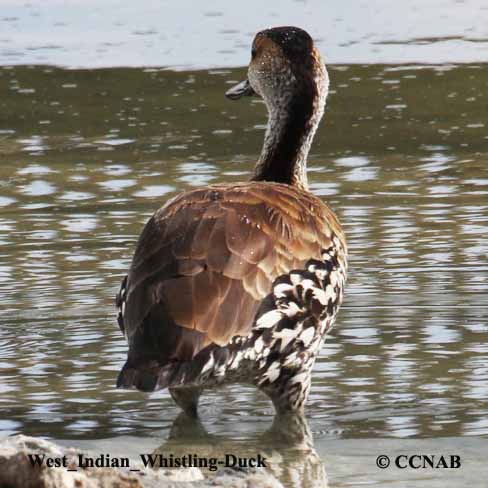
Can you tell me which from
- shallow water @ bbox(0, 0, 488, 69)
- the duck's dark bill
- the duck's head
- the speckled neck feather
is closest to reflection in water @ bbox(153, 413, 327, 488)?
the speckled neck feather

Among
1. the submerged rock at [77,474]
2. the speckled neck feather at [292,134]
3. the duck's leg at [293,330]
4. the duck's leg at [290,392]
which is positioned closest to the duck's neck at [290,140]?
the speckled neck feather at [292,134]

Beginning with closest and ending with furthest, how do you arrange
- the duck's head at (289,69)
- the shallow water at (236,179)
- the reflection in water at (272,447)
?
the reflection in water at (272,447)
the shallow water at (236,179)
the duck's head at (289,69)

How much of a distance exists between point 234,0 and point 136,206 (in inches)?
280

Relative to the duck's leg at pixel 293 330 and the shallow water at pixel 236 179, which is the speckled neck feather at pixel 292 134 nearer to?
the shallow water at pixel 236 179

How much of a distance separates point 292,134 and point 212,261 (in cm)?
140

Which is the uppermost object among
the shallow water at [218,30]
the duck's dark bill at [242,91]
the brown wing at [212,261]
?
the duck's dark bill at [242,91]

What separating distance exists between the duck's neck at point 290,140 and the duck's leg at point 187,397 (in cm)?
128

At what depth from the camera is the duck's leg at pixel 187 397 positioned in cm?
554

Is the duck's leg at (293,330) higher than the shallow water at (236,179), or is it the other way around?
the duck's leg at (293,330)

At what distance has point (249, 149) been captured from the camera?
10.6m

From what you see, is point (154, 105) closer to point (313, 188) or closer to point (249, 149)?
point (249, 149)

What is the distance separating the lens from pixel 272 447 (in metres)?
5.32

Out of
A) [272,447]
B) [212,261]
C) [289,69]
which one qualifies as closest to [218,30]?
[289,69]

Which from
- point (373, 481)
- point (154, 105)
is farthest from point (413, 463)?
point (154, 105)
